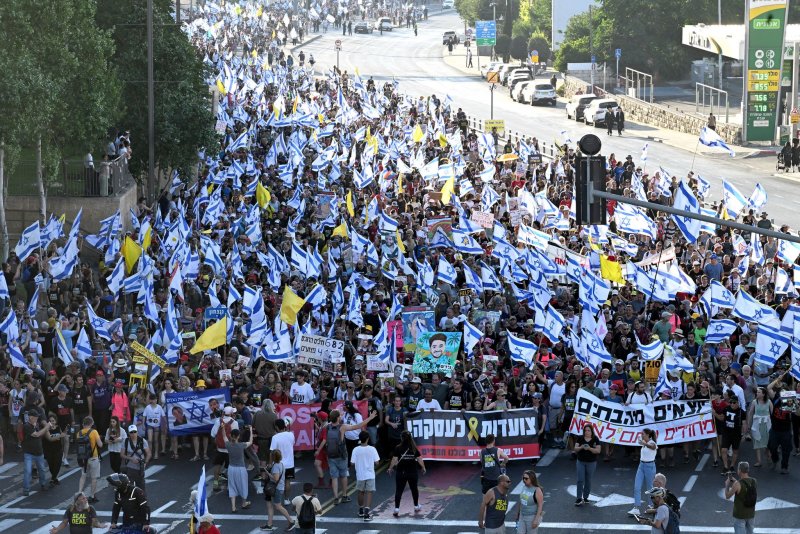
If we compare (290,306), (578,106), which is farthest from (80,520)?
(578,106)

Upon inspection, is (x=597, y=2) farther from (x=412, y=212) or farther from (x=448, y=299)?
(x=448, y=299)

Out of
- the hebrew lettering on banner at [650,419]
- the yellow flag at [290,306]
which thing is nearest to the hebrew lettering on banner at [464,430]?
the hebrew lettering on banner at [650,419]

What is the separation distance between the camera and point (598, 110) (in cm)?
6594

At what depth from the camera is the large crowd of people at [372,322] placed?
2216cm

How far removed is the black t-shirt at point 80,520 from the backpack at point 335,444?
417cm

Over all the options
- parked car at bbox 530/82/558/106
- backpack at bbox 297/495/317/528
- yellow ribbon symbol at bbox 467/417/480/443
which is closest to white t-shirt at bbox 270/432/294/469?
backpack at bbox 297/495/317/528

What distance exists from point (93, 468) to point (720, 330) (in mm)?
10366

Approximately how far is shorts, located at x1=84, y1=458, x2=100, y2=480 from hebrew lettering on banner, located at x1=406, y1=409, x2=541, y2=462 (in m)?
4.62

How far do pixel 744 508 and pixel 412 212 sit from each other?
791 inches

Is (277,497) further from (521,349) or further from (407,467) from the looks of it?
(521,349)

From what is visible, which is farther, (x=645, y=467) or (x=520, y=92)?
(x=520, y=92)

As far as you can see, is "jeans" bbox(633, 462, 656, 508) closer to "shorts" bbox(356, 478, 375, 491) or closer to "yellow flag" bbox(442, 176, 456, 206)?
"shorts" bbox(356, 478, 375, 491)

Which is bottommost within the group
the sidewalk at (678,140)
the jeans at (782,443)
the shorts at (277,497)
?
the shorts at (277,497)

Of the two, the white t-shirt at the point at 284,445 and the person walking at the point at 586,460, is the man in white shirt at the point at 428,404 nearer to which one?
the white t-shirt at the point at 284,445
